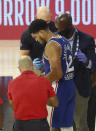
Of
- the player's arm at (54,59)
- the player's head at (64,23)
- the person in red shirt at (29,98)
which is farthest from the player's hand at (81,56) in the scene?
the person in red shirt at (29,98)

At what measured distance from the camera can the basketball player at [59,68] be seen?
5.49m

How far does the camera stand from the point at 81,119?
Result: 21.1 ft

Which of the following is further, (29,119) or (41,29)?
(41,29)

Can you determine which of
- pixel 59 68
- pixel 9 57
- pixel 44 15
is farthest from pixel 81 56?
pixel 9 57

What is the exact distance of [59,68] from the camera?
547cm

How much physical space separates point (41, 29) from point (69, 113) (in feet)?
3.08

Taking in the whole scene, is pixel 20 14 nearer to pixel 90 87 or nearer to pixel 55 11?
pixel 55 11

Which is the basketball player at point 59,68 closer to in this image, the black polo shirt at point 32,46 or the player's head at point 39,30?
the player's head at point 39,30

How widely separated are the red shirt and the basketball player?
483 millimetres

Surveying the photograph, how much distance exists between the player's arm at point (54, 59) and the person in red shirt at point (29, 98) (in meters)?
0.41

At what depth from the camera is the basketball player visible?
18.0ft

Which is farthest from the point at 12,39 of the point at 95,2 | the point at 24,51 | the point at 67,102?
the point at 67,102

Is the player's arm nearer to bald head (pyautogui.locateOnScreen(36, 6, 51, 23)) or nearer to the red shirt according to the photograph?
the red shirt

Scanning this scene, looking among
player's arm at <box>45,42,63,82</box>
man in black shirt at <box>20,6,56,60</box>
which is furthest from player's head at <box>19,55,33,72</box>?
man in black shirt at <box>20,6,56,60</box>
